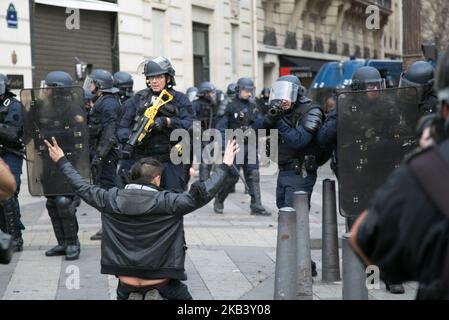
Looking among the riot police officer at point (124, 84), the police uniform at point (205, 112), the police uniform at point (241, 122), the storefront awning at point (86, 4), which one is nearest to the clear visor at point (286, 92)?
the riot police officer at point (124, 84)

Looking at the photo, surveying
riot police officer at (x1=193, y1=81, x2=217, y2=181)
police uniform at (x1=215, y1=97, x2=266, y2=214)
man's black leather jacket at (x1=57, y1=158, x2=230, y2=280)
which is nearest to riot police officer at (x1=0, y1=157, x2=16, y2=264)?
man's black leather jacket at (x1=57, y1=158, x2=230, y2=280)

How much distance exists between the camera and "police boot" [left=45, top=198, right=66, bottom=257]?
25.2 ft

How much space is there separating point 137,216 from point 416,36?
4984 millimetres

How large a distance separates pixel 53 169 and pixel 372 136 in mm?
3114

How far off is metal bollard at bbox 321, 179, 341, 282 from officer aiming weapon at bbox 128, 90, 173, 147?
1551 mm

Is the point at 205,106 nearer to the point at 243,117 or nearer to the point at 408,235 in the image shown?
the point at 243,117

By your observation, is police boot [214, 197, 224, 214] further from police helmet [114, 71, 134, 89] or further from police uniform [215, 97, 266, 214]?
police helmet [114, 71, 134, 89]

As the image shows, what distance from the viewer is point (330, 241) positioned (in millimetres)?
6648

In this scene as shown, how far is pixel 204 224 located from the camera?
9.98 metres

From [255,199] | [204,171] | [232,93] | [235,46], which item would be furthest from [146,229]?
[235,46]
